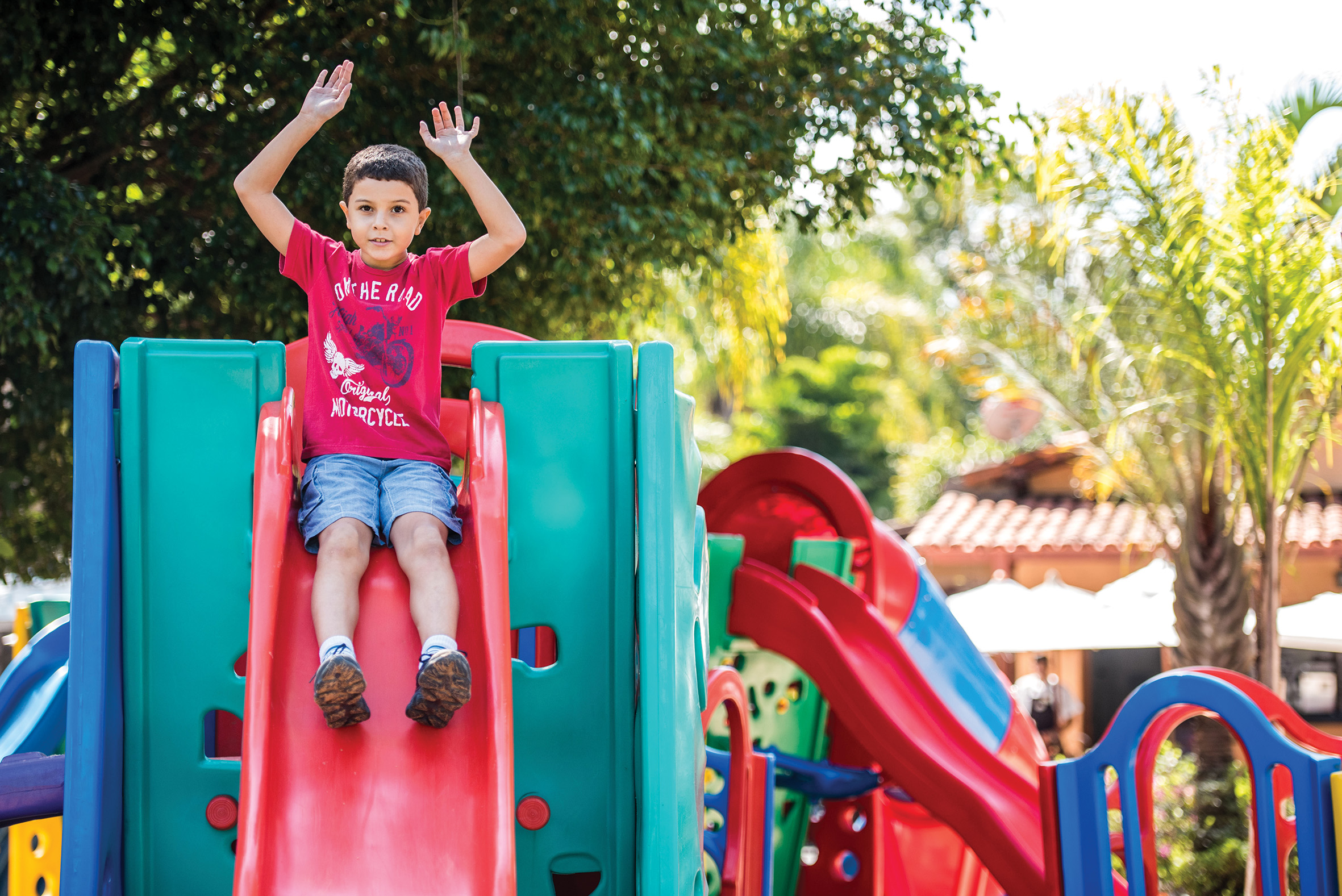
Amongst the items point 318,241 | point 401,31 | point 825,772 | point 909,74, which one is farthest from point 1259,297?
point 318,241

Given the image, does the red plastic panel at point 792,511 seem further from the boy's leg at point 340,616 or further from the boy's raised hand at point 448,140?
the boy's leg at point 340,616

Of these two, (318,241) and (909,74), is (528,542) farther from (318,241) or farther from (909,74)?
(909,74)

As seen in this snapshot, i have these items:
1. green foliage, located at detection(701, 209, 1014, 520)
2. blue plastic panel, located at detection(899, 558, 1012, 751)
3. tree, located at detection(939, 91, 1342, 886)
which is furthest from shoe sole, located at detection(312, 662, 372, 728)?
green foliage, located at detection(701, 209, 1014, 520)

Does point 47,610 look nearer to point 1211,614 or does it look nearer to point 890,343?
point 1211,614

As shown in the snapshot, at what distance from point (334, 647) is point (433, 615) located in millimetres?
233

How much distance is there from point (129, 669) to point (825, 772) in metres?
3.30

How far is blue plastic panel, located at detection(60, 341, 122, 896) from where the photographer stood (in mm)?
2387

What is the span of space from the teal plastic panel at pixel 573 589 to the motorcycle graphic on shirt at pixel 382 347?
22cm

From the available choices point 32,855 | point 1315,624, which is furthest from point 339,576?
point 1315,624

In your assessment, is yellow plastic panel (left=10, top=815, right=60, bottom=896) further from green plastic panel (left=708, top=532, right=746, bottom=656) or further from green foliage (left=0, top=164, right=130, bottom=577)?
green plastic panel (left=708, top=532, right=746, bottom=656)

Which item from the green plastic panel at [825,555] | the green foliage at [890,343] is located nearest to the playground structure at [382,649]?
the green plastic panel at [825,555]

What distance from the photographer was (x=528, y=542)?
2811 mm

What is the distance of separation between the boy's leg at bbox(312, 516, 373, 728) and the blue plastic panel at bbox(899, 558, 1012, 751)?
306 cm

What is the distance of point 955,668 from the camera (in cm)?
539
